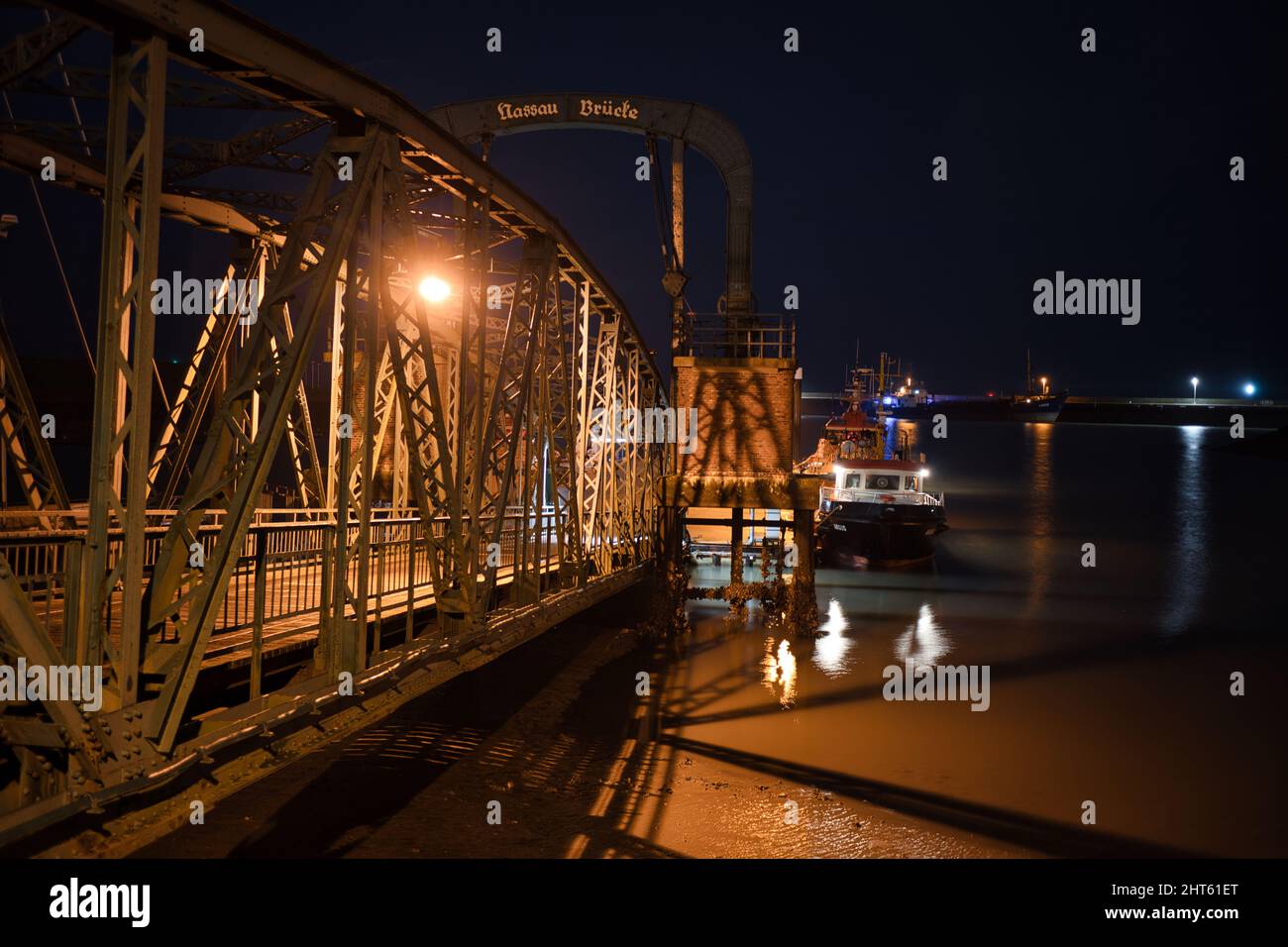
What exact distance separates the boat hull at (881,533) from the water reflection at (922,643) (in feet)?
33.0

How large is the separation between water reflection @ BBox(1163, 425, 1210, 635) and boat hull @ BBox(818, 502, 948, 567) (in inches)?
355

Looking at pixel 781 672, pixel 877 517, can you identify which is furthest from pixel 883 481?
pixel 781 672

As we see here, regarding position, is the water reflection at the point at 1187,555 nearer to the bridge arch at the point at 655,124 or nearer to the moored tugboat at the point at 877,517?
the moored tugboat at the point at 877,517

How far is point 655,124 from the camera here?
2275cm

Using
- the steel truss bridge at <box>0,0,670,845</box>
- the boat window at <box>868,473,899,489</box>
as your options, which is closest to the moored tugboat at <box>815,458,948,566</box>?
the boat window at <box>868,473,899,489</box>

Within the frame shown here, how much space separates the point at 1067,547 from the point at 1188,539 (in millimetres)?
13718

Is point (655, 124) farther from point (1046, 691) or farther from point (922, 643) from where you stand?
point (1046, 691)

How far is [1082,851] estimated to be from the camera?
1063 cm

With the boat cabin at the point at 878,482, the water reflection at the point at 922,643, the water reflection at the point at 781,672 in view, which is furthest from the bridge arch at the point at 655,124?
the boat cabin at the point at 878,482

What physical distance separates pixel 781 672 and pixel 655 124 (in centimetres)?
1331

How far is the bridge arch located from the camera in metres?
22.3

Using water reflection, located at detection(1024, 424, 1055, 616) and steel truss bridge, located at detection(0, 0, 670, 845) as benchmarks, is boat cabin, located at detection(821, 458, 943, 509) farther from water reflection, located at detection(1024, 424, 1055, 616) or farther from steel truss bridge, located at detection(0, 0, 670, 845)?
steel truss bridge, located at detection(0, 0, 670, 845)
